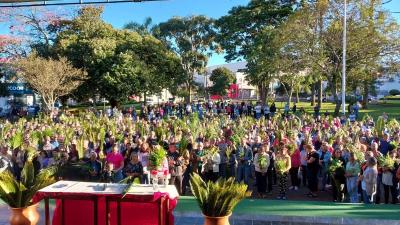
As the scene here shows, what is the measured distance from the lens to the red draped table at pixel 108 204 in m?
5.64

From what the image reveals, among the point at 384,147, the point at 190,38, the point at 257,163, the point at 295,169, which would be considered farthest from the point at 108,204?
the point at 190,38

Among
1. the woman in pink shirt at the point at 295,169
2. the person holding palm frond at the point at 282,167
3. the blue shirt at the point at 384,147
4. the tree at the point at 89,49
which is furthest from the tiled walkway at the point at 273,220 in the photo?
the tree at the point at 89,49

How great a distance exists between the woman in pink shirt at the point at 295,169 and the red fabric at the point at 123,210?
19.1ft

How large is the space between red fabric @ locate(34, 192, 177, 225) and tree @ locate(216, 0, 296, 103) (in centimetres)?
2934

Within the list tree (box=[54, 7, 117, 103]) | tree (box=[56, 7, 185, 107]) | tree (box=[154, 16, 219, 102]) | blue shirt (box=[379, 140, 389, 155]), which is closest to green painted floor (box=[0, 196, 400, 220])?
blue shirt (box=[379, 140, 389, 155])

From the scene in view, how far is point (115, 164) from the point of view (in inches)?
411

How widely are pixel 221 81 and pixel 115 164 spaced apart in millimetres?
50091

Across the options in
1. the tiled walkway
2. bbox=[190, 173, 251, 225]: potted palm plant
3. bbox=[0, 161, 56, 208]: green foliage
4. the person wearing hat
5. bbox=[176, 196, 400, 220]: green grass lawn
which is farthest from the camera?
the person wearing hat

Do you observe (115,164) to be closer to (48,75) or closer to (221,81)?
(48,75)

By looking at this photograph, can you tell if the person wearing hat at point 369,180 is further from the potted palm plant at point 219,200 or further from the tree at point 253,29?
the tree at point 253,29

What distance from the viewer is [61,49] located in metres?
34.5

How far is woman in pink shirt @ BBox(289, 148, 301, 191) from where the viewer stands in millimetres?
11195

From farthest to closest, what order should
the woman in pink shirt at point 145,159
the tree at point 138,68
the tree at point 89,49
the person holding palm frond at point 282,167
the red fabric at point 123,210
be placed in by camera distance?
1. the tree at point 138,68
2. the tree at point 89,49
3. the person holding palm frond at point 282,167
4. the woman in pink shirt at point 145,159
5. the red fabric at point 123,210

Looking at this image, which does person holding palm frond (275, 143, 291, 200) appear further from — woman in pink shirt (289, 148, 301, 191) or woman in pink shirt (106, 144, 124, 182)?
woman in pink shirt (106, 144, 124, 182)
